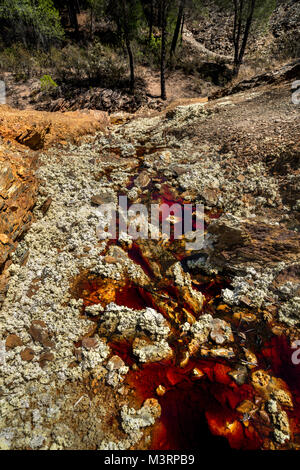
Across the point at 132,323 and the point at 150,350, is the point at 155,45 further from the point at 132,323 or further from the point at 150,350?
the point at 150,350

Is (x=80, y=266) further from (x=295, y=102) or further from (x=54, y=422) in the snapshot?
(x=295, y=102)

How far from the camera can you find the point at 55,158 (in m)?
7.68

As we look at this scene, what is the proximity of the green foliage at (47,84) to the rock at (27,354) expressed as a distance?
15.7m

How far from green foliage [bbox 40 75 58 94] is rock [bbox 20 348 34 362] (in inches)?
619

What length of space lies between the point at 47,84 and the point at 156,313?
16041mm

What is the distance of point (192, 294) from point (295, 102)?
7.99 metres

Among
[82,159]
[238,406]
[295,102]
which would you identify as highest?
[295,102]

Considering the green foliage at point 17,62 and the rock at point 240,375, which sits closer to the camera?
the rock at point 240,375

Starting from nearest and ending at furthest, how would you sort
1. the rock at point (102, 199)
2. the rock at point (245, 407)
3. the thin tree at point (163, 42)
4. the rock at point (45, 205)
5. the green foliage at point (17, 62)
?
the rock at point (245, 407)
the rock at point (45, 205)
the rock at point (102, 199)
the thin tree at point (163, 42)
the green foliage at point (17, 62)

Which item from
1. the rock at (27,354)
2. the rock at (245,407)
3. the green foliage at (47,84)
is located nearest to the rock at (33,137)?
the rock at (27,354)

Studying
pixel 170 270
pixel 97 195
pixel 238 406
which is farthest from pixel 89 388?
pixel 97 195

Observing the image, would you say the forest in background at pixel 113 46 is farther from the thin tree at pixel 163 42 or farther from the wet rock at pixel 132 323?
the wet rock at pixel 132 323

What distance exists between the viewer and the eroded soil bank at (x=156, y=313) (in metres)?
3.07

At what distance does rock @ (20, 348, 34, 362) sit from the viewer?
3.49 m
